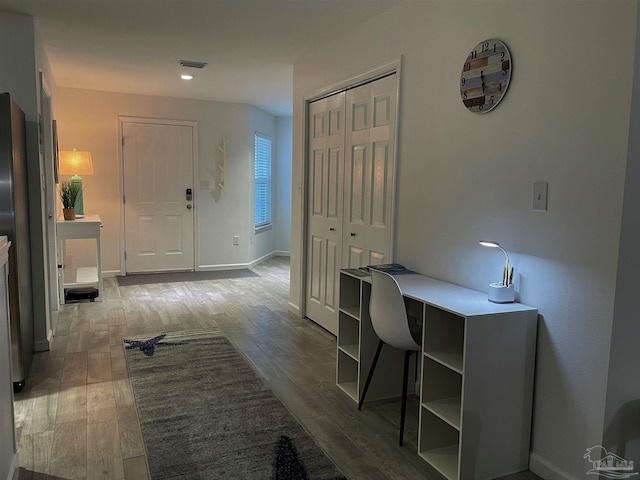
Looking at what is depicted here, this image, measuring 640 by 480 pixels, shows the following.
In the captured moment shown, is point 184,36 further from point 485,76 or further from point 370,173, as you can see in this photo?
point 485,76

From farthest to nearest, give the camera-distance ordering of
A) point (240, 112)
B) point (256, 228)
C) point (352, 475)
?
point (256, 228), point (240, 112), point (352, 475)

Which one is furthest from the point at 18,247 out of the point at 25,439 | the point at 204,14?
the point at 204,14

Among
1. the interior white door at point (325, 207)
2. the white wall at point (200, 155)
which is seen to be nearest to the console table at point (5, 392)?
the interior white door at point (325, 207)

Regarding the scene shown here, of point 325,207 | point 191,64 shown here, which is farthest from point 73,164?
point 325,207

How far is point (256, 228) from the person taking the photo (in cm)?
766

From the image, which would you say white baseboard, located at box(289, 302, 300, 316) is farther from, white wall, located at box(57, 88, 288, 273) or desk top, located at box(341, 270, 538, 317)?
white wall, located at box(57, 88, 288, 273)

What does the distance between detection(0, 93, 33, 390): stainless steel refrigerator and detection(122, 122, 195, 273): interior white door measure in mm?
3267

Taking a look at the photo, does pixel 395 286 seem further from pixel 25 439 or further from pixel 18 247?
pixel 18 247

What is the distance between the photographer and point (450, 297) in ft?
7.77

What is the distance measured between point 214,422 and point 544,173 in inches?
79.7

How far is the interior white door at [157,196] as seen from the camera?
6.55 m

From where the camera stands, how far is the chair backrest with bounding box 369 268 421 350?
2389 millimetres

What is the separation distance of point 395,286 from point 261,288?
150 inches

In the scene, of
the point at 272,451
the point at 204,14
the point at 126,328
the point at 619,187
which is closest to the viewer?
the point at 619,187
